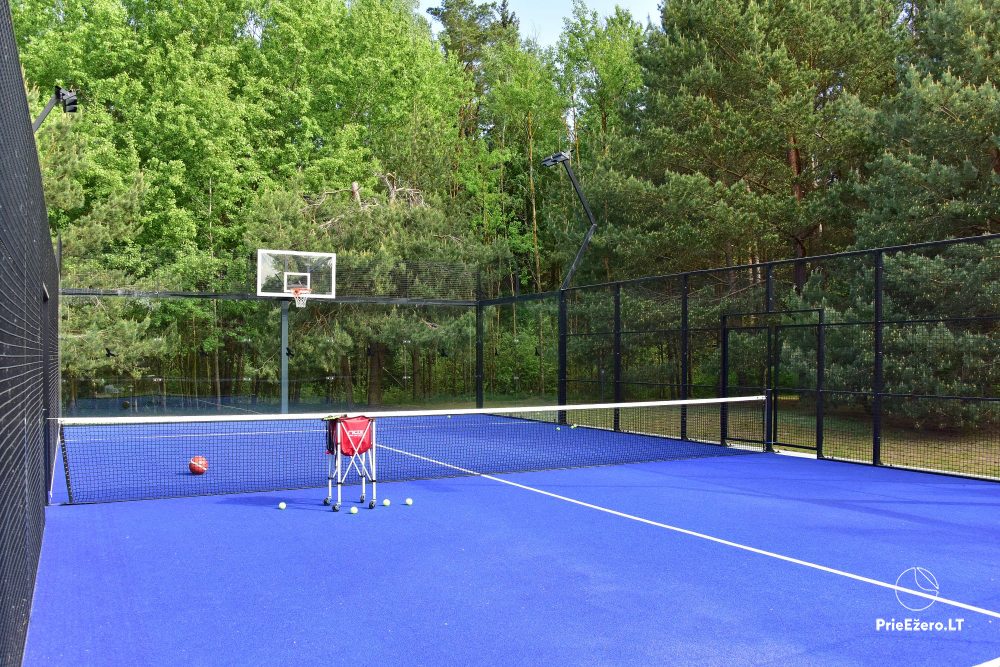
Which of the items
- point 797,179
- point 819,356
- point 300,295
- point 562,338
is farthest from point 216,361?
point 797,179

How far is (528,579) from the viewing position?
5660 mm

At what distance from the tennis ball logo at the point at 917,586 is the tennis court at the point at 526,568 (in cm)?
2

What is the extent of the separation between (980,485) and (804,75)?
1408 cm

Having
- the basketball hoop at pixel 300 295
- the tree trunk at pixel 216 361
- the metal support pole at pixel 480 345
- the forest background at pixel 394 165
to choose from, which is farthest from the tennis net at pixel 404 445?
the forest background at pixel 394 165

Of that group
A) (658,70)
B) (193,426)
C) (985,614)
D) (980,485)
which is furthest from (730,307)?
(985,614)

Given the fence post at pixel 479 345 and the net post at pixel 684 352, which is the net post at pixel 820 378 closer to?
the net post at pixel 684 352

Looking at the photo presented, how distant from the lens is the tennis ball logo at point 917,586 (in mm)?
5102

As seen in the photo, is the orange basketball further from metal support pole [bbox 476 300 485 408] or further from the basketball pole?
metal support pole [bbox 476 300 485 408]

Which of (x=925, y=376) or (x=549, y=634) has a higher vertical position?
(x=925, y=376)

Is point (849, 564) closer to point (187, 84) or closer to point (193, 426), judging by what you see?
point (193, 426)

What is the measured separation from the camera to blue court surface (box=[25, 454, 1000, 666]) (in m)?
4.36

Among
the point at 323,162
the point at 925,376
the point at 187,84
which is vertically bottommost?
the point at 925,376

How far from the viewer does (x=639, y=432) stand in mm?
15641

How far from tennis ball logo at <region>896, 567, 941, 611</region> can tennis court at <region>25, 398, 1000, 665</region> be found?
24mm
